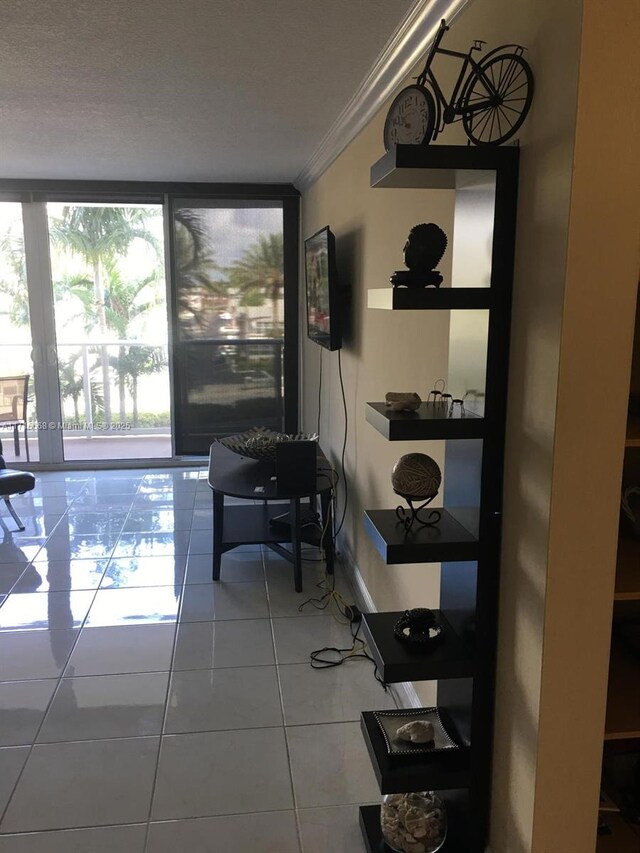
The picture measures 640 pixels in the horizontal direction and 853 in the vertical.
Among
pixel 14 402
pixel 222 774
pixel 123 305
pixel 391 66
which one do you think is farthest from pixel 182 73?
pixel 14 402

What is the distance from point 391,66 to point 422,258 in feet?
3.85

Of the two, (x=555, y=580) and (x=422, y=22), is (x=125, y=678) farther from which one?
(x=422, y=22)

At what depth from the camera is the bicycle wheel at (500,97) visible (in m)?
1.46

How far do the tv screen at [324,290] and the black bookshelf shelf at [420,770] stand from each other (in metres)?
2.16

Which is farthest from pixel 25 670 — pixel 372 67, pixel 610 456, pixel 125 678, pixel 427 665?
pixel 372 67

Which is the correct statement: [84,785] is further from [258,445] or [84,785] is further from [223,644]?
[258,445]

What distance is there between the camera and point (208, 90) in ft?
9.23

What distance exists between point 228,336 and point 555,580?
458cm

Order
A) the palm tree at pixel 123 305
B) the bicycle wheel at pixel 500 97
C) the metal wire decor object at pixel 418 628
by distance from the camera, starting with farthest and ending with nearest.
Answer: the palm tree at pixel 123 305
the metal wire decor object at pixel 418 628
the bicycle wheel at pixel 500 97

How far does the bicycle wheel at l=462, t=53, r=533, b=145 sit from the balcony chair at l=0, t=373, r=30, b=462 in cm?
521

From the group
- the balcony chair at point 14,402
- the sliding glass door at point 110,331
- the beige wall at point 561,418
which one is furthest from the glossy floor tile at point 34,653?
the balcony chair at point 14,402

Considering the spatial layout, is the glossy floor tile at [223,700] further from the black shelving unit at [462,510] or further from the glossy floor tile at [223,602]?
the black shelving unit at [462,510]

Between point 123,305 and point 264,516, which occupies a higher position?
point 123,305

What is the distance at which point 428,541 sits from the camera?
66.2 inches
